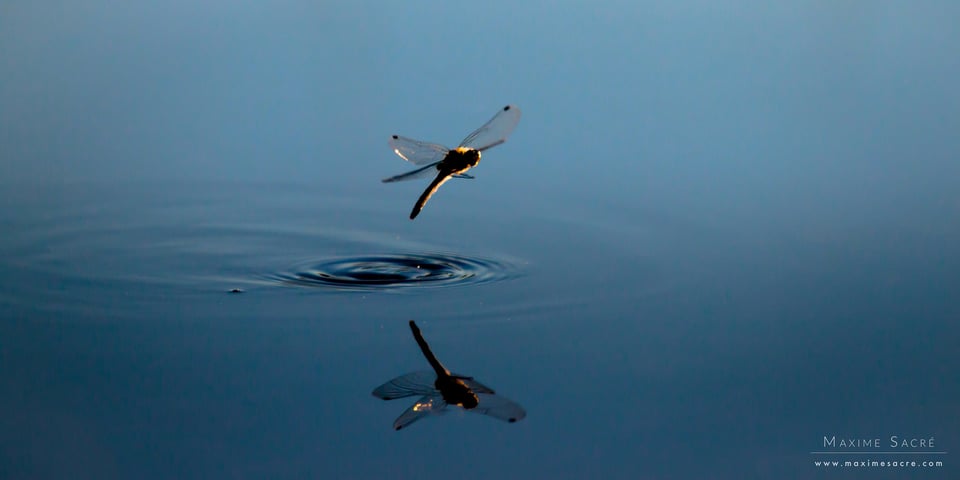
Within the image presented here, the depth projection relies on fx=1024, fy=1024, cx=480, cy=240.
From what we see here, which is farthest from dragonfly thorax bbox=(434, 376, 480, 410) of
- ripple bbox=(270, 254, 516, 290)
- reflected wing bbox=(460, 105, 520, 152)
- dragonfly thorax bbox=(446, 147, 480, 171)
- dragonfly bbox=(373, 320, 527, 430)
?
dragonfly thorax bbox=(446, 147, 480, 171)

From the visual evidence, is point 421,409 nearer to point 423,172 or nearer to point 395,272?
point 395,272

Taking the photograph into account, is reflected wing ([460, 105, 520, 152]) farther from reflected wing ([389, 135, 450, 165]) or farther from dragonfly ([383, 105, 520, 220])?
reflected wing ([389, 135, 450, 165])

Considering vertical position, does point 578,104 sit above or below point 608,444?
above

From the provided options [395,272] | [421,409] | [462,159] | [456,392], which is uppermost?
[462,159]

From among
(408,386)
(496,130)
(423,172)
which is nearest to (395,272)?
(423,172)

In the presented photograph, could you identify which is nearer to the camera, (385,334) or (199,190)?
(385,334)

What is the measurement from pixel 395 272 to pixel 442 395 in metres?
1.58

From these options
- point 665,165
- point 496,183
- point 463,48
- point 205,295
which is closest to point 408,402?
point 205,295

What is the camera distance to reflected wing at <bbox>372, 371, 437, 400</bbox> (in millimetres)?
3879

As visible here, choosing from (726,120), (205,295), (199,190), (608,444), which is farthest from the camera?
(726,120)

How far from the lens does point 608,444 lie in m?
3.60

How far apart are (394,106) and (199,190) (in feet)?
5.31

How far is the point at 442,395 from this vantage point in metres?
3.86

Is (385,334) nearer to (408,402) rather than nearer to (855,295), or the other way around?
(408,402)
